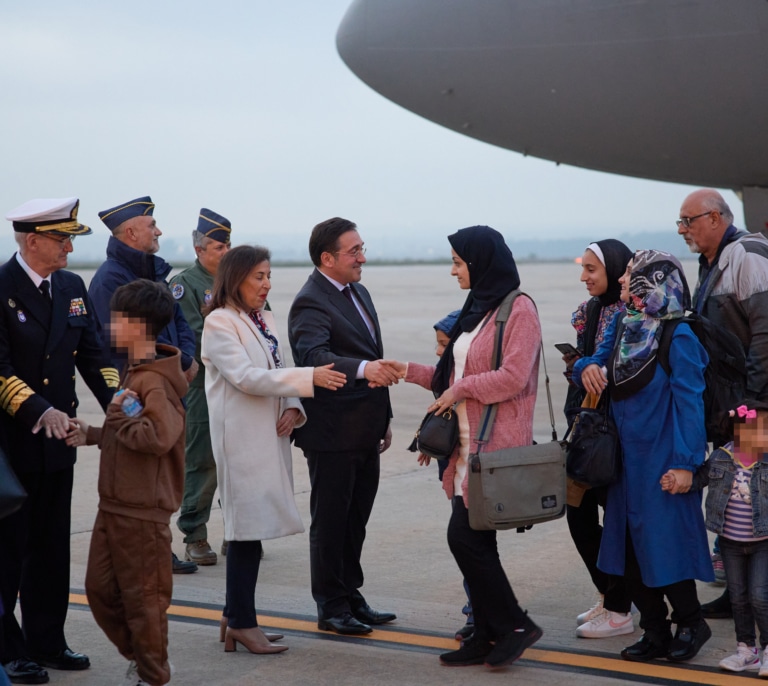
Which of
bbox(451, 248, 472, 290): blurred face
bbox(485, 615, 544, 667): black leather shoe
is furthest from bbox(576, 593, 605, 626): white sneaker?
bbox(451, 248, 472, 290): blurred face

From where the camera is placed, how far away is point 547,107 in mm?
9836

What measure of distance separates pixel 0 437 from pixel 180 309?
188cm

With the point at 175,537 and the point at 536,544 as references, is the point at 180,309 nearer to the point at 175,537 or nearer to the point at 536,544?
the point at 175,537

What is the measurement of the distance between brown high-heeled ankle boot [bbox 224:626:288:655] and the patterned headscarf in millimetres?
1749

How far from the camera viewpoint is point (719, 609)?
4766 millimetres

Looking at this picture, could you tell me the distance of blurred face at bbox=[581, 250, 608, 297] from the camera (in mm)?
4501

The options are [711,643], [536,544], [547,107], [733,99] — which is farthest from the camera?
[547,107]

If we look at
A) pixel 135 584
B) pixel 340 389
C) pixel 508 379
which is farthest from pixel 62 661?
pixel 508 379

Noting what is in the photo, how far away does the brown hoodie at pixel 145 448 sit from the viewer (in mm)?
3588

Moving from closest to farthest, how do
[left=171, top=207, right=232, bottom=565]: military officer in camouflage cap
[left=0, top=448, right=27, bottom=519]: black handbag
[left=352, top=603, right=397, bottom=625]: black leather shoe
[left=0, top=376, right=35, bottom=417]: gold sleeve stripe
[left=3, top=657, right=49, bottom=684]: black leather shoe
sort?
[left=0, top=448, right=27, bottom=519]: black handbag < [left=0, top=376, right=35, bottom=417]: gold sleeve stripe < [left=3, top=657, right=49, bottom=684]: black leather shoe < [left=352, top=603, right=397, bottom=625]: black leather shoe < [left=171, top=207, right=232, bottom=565]: military officer in camouflage cap

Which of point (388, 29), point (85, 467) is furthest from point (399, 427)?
point (388, 29)

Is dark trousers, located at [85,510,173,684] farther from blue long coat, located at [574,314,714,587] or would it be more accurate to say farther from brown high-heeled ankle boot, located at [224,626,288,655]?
blue long coat, located at [574,314,714,587]

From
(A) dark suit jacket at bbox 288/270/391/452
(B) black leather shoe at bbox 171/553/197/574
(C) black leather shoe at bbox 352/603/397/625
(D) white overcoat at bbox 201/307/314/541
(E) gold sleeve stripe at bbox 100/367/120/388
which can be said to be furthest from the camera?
(B) black leather shoe at bbox 171/553/197/574

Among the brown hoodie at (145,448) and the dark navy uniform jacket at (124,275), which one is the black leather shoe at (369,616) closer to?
the brown hoodie at (145,448)
